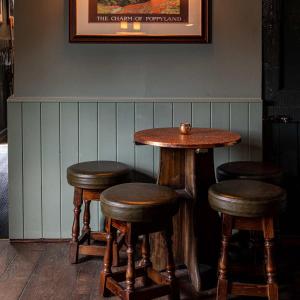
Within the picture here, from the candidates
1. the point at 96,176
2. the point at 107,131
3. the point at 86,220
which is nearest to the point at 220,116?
the point at 107,131

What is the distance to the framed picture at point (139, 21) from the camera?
3.72 meters

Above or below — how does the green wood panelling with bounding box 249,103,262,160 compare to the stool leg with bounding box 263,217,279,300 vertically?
above

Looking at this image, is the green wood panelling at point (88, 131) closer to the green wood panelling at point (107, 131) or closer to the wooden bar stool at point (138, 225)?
the green wood panelling at point (107, 131)

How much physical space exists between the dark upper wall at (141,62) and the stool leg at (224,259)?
4.26 feet

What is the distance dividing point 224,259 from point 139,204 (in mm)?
517

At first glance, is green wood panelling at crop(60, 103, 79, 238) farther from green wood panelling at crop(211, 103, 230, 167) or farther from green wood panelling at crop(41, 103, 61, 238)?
green wood panelling at crop(211, 103, 230, 167)

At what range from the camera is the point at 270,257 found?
8.82 ft

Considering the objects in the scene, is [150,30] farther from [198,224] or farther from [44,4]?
[198,224]

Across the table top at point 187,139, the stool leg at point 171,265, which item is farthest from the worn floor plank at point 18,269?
the table top at point 187,139

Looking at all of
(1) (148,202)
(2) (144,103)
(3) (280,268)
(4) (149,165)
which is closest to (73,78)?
(2) (144,103)

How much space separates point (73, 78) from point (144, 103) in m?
0.52

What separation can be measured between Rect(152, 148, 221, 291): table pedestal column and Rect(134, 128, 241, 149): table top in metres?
0.09

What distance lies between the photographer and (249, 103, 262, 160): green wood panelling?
12.5ft

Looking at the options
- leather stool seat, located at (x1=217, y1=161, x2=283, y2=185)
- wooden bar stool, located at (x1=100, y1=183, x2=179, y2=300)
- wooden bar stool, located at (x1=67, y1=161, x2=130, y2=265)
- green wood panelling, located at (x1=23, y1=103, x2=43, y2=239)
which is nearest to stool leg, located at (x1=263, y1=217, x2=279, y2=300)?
wooden bar stool, located at (x1=100, y1=183, x2=179, y2=300)
